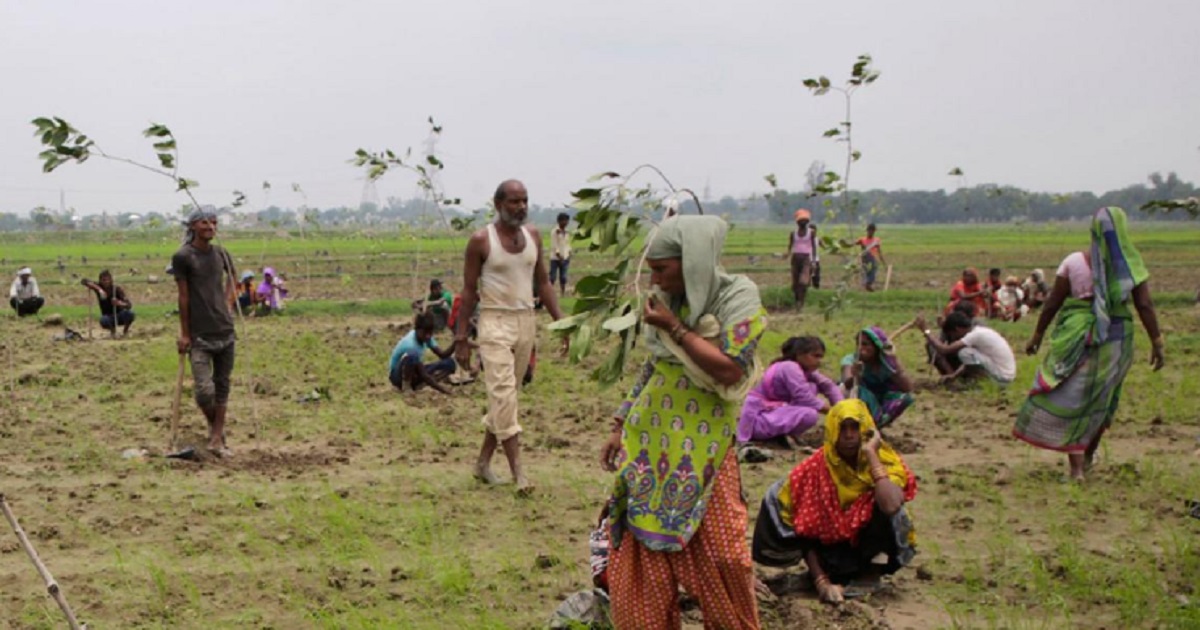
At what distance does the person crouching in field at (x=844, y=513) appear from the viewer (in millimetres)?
5023

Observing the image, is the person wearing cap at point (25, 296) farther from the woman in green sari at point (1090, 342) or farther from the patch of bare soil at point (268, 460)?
the woman in green sari at point (1090, 342)

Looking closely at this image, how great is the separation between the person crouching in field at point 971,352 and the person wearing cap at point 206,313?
5651 mm

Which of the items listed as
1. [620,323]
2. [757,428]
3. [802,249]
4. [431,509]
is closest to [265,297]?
[802,249]

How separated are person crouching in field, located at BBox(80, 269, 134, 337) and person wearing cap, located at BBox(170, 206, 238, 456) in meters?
8.33

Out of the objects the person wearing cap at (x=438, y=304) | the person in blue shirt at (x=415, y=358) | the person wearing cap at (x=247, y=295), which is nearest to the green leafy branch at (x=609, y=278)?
the person in blue shirt at (x=415, y=358)

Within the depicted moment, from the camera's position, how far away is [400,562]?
18.3ft

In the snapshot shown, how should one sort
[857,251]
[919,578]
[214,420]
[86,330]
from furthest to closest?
[86,330], [214,420], [857,251], [919,578]

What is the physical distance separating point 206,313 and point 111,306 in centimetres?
872

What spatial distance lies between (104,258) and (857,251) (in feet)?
123

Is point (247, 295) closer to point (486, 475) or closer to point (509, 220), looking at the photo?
point (486, 475)

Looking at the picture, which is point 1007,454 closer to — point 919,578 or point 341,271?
point 919,578

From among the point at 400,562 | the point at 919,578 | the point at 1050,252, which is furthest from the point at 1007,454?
the point at 1050,252

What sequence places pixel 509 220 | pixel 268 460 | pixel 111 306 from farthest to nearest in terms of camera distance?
pixel 111 306 < pixel 268 460 < pixel 509 220

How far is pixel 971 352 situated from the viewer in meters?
10.4
